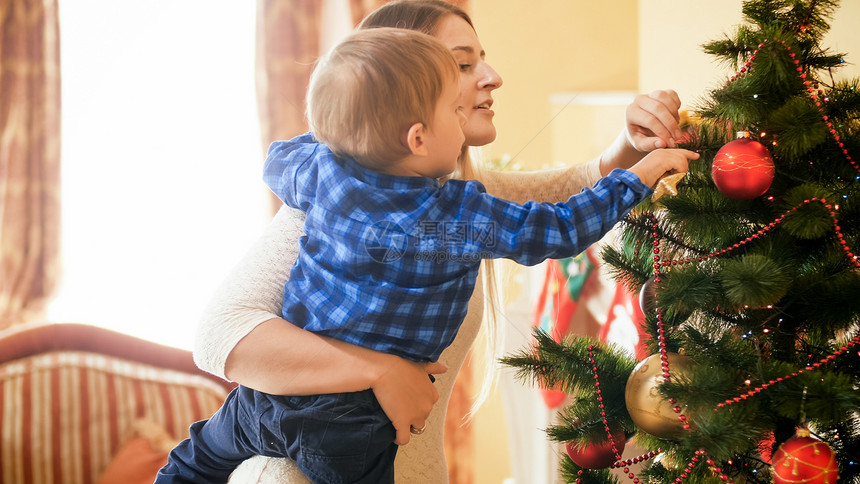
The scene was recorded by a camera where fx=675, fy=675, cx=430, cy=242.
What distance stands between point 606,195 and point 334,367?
397 millimetres

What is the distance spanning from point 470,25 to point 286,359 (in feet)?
2.06

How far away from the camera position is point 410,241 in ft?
2.62

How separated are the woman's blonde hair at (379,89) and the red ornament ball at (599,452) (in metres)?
0.44

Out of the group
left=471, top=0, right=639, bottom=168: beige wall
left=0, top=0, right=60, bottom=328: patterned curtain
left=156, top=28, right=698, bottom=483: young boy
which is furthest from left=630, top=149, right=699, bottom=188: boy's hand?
left=0, top=0, right=60, bottom=328: patterned curtain

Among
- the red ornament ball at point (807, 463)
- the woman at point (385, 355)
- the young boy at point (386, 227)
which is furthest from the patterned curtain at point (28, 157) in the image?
the red ornament ball at point (807, 463)

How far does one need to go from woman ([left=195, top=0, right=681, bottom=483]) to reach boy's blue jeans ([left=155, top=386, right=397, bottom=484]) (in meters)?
0.02

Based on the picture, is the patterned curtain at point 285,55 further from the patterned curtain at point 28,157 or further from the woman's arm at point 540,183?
the woman's arm at point 540,183

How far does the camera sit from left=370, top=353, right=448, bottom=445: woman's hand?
87 cm

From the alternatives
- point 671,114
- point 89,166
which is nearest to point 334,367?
point 671,114

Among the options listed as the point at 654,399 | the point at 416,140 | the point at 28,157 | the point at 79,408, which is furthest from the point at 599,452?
the point at 28,157

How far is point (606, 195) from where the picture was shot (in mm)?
783

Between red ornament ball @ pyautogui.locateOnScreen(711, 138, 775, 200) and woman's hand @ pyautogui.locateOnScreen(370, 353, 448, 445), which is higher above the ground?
red ornament ball @ pyautogui.locateOnScreen(711, 138, 775, 200)

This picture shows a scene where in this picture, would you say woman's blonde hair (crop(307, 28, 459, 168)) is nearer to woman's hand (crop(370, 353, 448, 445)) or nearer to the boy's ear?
the boy's ear

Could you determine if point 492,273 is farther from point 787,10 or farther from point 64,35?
point 64,35
